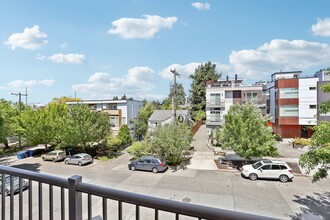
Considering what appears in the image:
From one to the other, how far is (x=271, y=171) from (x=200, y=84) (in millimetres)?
31591

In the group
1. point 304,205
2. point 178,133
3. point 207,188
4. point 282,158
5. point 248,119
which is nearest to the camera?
point 304,205

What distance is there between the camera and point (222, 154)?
70.0ft

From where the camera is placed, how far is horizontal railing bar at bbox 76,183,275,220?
53.3 inches

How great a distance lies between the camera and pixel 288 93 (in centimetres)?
2616

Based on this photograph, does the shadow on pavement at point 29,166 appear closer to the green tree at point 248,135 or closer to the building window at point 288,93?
the green tree at point 248,135

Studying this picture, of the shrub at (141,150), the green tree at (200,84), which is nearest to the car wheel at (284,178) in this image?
the shrub at (141,150)

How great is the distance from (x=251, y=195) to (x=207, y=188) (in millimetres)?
2455

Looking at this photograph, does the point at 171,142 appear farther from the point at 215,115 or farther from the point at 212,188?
the point at 215,115

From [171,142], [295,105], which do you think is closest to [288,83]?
[295,105]

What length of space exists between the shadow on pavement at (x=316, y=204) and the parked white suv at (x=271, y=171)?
83.6 inches

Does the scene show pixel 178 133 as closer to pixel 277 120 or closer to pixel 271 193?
pixel 271 193

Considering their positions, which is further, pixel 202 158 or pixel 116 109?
pixel 116 109

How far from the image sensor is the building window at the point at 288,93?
1016 inches

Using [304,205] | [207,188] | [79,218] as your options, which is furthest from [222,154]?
[79,218]
